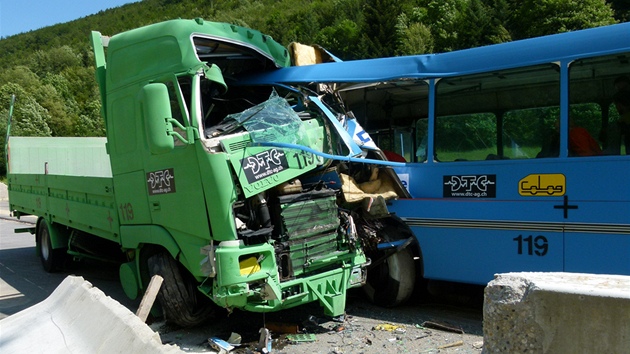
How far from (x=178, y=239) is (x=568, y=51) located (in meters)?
4.17

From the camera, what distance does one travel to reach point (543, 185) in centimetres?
555

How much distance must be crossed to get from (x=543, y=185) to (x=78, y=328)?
14.4 ft

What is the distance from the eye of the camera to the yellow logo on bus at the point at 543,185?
5.45 meters

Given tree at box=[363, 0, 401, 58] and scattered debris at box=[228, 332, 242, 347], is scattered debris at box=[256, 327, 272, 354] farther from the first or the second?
tree at box=[363, 0, 401, 58]

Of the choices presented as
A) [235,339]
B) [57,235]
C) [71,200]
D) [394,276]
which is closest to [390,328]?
[394,276]

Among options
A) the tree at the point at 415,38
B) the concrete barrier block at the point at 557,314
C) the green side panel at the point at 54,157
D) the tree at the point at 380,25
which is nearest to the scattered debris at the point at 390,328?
the concrete barrier block at the point at 557,314

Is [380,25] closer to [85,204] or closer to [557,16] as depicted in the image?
[557,16]

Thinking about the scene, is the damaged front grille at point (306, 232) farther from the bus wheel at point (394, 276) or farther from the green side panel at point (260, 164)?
the bus wheel at point (394, 276)

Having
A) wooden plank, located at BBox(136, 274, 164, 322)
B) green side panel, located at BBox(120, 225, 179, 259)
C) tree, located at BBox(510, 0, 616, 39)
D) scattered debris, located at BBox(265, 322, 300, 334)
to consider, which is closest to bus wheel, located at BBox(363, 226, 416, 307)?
scattered debris, located at BBox(265, 322, 300, 334)

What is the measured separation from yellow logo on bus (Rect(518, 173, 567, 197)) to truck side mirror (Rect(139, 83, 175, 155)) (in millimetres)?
3437

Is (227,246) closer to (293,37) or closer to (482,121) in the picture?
(482,121)

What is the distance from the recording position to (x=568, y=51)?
541 cm

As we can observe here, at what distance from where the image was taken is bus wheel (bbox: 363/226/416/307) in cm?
659

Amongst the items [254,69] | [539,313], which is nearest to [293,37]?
[254,69]
